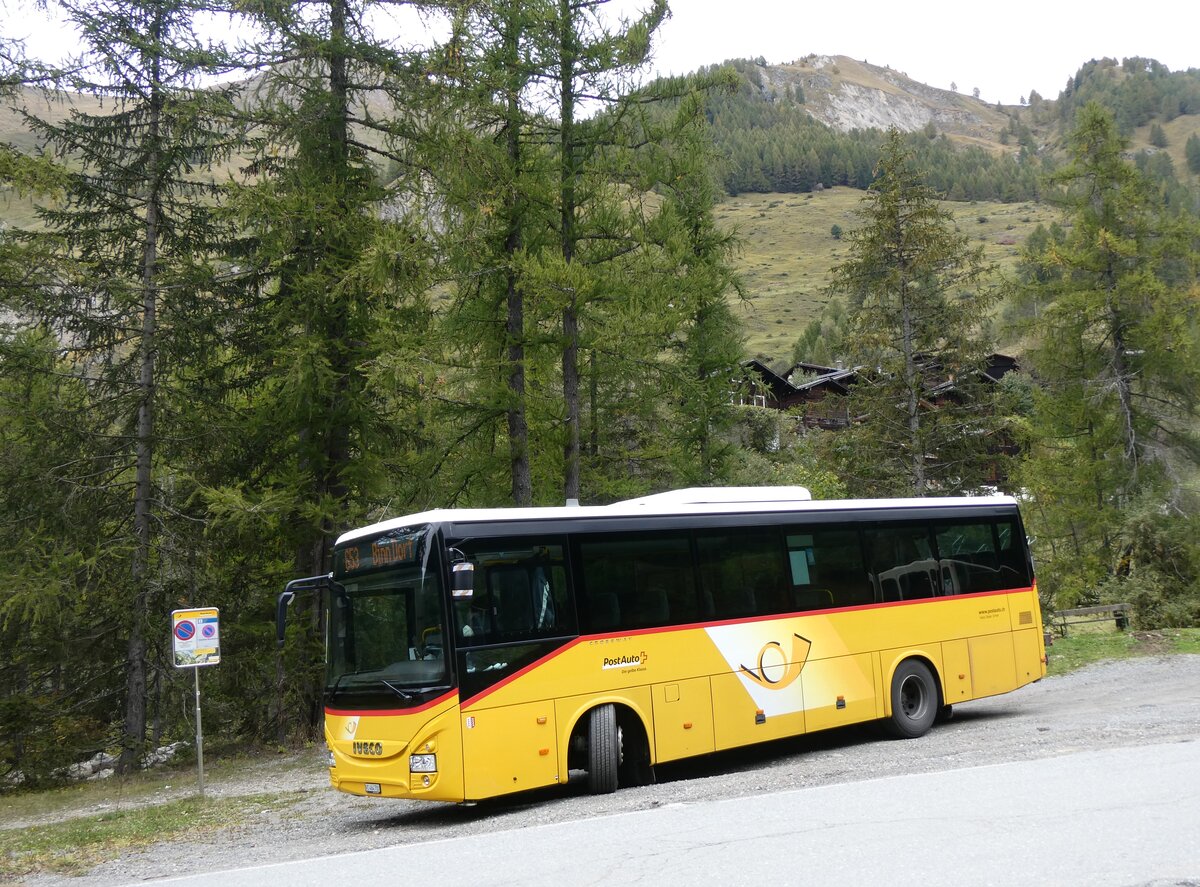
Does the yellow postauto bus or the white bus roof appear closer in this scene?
the yellow postauto bus

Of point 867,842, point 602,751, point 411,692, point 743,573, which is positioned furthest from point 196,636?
point 867,842

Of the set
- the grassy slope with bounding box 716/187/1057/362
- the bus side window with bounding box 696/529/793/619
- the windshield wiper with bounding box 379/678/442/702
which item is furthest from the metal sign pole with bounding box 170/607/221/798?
the grassy slope with bounding box 716/187/1057/362

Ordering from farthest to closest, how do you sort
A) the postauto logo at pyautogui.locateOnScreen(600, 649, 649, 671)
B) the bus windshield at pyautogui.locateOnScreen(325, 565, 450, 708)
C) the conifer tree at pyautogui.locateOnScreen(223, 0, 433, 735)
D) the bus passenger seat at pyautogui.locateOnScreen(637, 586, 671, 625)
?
1. the conifer tree at pyautogui.locateOnScreen(223, 0, 433, 735)
2. the bus passenger seat at pyautogui.locateOnScreen(637, 586, 671, 625)
3. the postauto logo at pyautogui.locateOnScreen(600, 649, 649, 671)
4. the bus windshield at pyautogui.locateOnScreen(325, 565, 450, 708)

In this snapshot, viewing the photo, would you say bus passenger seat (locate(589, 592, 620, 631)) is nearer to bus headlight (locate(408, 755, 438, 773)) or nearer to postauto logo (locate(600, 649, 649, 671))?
→ postauto logo (locate(600, 649, 649, 671))

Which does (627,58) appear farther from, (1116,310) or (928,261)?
(1116,310)

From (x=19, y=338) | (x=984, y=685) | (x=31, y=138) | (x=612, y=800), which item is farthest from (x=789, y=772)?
(x=31, y=138)

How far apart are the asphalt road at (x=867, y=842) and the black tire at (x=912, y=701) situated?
4681 mm

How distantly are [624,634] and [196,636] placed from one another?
248 inches

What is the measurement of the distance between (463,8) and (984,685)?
562 inches

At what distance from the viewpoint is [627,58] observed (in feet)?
64.4

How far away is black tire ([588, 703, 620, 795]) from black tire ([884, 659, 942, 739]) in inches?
200

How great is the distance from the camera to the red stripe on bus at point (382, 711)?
1037 centimetres

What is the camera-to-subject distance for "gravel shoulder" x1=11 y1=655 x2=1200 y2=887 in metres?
9.89

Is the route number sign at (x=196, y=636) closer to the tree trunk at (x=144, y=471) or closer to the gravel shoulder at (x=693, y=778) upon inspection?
the gravel shoulder at (x=693, y=778)
